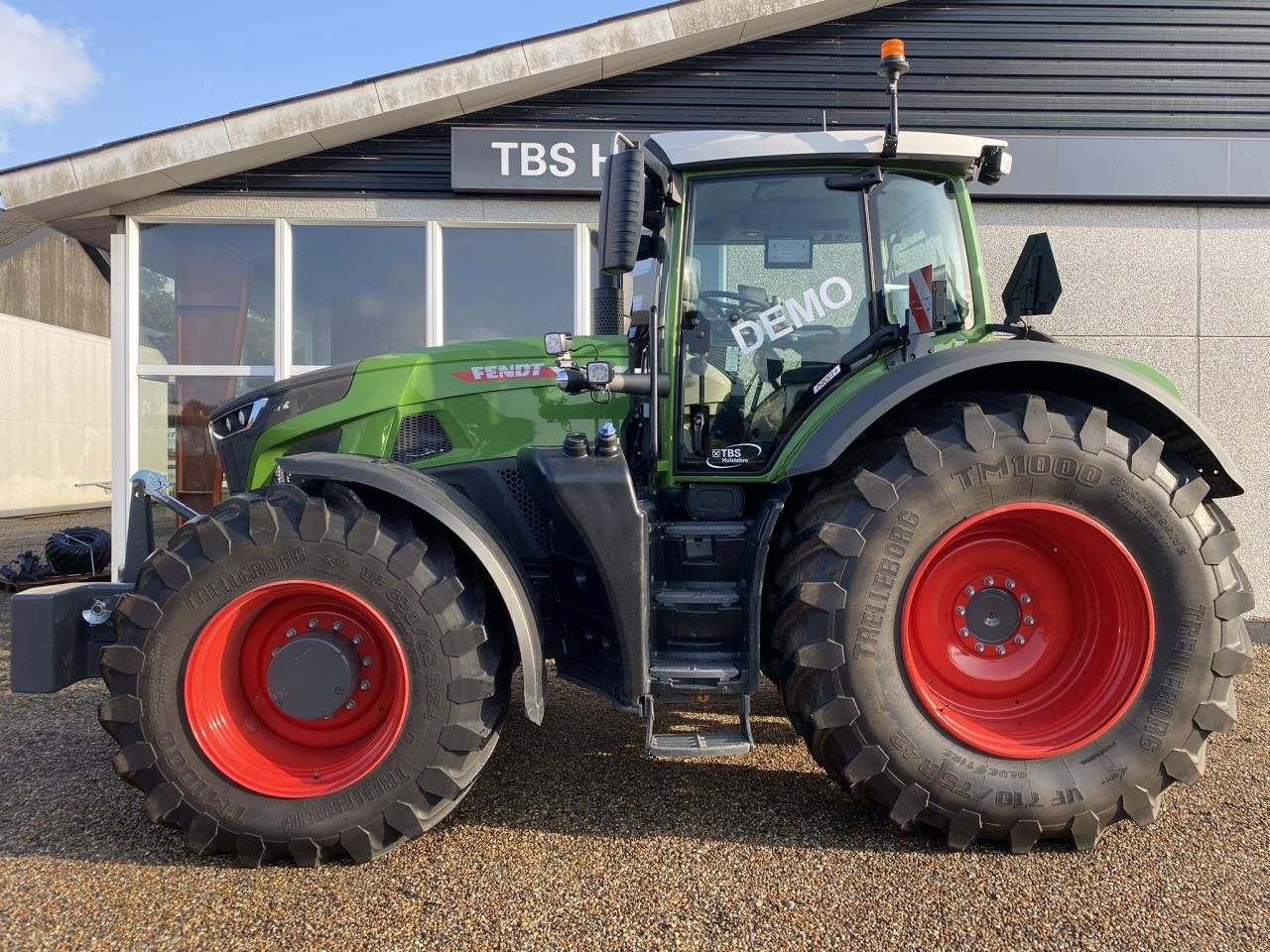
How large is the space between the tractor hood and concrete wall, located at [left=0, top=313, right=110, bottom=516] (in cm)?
1644

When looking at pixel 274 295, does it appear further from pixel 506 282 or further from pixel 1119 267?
pixel 1119 267

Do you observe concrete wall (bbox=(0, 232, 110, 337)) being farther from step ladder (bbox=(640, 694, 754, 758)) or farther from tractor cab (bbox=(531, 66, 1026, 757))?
step ladder (bbox=(640, 694, 754, 758))

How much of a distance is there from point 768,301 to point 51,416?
19633 millimetres

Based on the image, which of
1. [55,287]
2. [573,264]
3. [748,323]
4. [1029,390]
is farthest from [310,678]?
[55,287]

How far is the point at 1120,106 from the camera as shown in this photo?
5.92m

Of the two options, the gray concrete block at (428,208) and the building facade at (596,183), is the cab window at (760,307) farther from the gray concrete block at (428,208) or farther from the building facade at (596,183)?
the gray concrete block at (428,208)

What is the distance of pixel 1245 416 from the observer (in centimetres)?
575

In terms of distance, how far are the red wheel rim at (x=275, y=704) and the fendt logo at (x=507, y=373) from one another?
1075mm

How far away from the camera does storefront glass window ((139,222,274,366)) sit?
6555mm

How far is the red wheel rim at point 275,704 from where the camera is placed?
8.12 ft

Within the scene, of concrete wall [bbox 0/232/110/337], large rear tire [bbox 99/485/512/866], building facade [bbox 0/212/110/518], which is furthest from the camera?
concrete wall [bbox 0/232/110/337]

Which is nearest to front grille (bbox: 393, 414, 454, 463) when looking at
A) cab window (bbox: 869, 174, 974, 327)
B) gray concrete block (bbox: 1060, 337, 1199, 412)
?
cab window (bbox: 869, 174, 974, 327)

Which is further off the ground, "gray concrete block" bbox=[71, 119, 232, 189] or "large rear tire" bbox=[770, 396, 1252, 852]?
"gray concrete block" bbox=[71, 119, 232, 189]

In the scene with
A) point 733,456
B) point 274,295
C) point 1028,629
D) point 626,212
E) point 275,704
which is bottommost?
point 275,704
